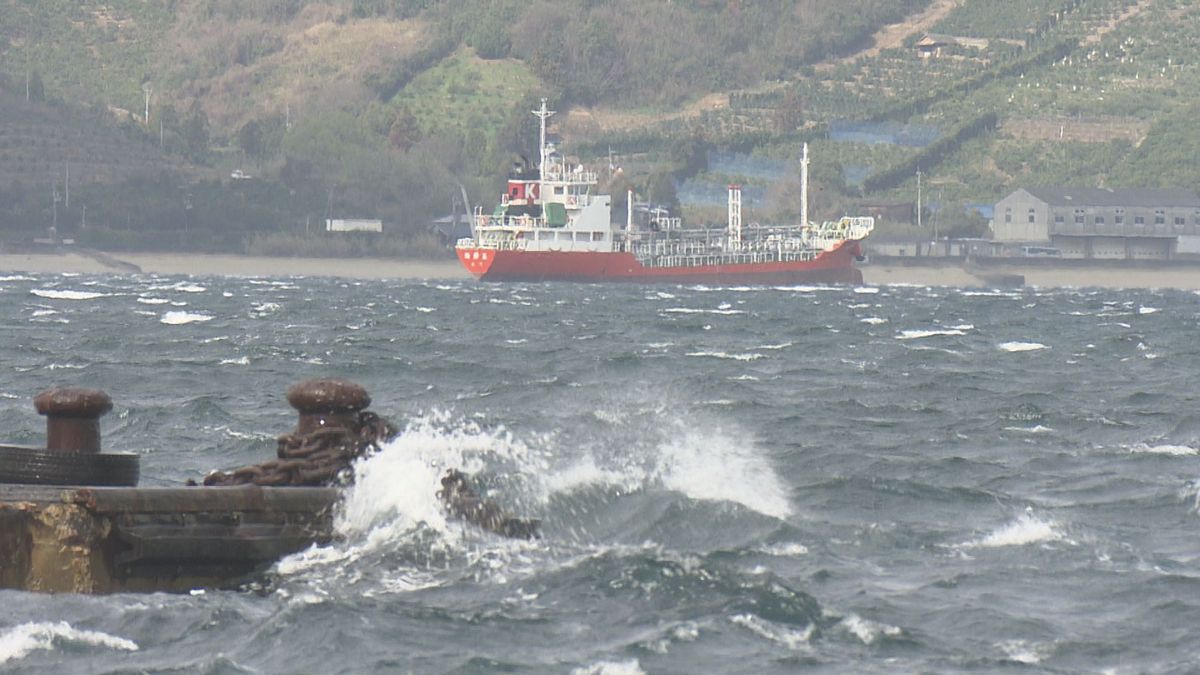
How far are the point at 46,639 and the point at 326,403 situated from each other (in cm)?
317

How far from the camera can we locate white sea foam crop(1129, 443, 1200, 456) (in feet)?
77.0

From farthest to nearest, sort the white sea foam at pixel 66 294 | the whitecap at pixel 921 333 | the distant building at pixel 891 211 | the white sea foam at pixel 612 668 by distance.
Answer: the distant building at pixel 891 211 < the white sea foam at pixel 66 294 < the whitecap at pixel 921 333 < the white sea foam at pixel 612 668

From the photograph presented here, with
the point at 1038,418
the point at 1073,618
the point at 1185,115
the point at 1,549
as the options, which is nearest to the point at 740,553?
the point at 1073,618

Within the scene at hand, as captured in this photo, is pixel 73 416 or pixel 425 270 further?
pixel 425 270

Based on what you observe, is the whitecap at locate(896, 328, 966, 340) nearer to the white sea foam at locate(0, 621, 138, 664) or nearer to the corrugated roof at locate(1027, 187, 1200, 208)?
the white sea foam at locate(0, 621, 138, 664)

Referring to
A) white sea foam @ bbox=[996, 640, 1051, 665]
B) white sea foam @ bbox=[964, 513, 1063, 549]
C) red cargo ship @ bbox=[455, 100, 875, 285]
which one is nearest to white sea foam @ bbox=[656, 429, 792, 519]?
white sea foam @ bbox=[964, 513, 1063, 549]

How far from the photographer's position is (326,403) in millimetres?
15461

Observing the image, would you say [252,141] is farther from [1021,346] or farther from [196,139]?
[1021,346]

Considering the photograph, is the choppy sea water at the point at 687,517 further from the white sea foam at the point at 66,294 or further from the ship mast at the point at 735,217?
the ship mast at the point at 735,217

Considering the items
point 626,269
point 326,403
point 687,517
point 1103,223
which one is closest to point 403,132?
point 626,269

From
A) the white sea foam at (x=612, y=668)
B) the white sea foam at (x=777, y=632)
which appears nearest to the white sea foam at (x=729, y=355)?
the white sea foam at (x=777, y=632)

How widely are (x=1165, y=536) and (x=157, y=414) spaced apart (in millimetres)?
13533

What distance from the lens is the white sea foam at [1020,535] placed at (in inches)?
669

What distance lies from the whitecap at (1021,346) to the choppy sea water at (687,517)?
3.88 m
